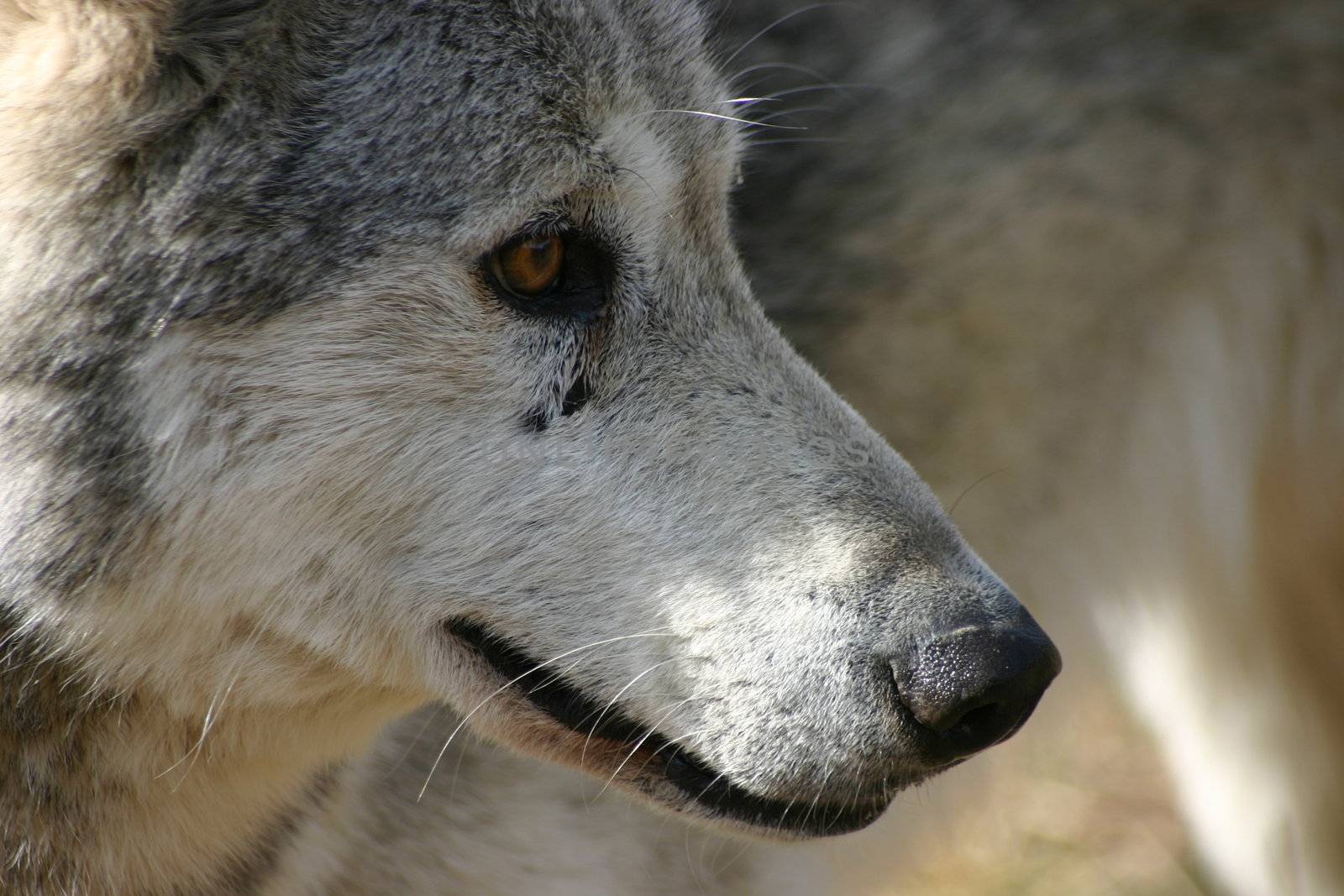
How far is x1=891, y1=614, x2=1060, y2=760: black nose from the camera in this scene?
1710 mm

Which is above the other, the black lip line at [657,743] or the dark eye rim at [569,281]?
the dark eye rim at [569,281]

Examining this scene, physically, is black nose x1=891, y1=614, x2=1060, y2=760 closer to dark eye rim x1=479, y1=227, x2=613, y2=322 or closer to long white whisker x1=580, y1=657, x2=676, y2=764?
long white whisker x1=580, y1=657, x2=676, y2=764

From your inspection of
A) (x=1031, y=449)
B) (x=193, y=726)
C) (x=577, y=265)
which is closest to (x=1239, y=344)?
(x=1031, y=449)

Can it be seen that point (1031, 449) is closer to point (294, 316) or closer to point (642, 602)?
point (642, 602)

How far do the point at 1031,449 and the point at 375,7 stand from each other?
189 cm

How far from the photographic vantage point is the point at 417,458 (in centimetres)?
181

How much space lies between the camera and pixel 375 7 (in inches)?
73.8

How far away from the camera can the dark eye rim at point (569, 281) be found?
184cm

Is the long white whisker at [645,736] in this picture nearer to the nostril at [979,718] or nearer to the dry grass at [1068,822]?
the nostril at [979,718]

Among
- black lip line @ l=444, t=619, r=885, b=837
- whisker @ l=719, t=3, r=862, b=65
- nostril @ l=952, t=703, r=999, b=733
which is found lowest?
black lip line @ l=444, t=619, r=885, b=837

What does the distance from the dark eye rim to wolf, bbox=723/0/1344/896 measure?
109cm

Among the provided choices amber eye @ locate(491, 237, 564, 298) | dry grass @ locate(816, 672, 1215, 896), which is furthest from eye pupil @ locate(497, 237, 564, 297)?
dry grass @ locate(816, 672, 1215, 896)

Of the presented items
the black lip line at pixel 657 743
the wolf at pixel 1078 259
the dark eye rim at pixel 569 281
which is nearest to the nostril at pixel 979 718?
the black lip line at pixel 657 743

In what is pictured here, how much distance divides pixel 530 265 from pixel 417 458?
0.29 m
